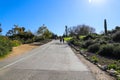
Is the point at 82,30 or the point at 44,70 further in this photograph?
the point at 82,30

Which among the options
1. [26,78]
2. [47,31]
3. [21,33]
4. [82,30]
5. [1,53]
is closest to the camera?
[26,78]

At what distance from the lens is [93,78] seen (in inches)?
470

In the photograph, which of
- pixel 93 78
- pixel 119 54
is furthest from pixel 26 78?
pixel 119 54

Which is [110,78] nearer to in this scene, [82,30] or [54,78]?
[54,78]

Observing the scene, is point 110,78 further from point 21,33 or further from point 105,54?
point 21,33

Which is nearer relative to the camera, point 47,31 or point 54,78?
point 54,78

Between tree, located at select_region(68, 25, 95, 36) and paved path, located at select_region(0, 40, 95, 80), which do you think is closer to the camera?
paved path, located at select_region(0, 40, 95, 80)

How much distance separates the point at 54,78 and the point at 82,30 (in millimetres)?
140292

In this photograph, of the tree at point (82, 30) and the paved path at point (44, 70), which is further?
the tree at point (82, 30)

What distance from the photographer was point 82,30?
151000mm

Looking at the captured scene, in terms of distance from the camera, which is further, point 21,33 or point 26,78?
point 21,33

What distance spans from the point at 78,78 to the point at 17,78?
2.91m

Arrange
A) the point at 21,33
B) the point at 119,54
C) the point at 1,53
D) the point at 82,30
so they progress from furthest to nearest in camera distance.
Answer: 1. the point at 82,30
2. the point at 21,33
3. the point at 1,53
4. the point at 119,54

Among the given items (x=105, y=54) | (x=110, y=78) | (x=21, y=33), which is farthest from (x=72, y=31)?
(x=110, y=78)
